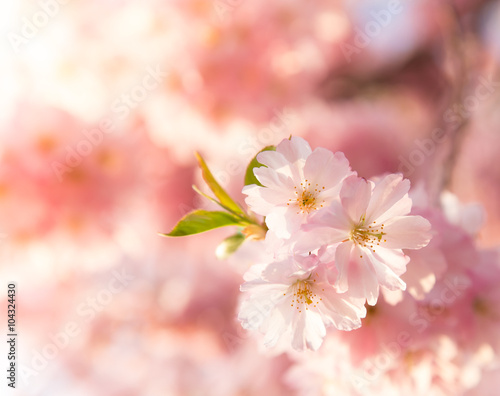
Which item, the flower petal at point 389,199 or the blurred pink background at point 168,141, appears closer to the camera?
the flower petal at point 389,199

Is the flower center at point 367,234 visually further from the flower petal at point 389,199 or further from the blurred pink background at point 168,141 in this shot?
the blurred pink background at point 168,141

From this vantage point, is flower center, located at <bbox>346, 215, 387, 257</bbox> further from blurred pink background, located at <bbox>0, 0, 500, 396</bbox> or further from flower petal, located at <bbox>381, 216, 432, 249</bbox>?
blurred pink background, located at <bbox>0, 0, 500, 396</bbox>

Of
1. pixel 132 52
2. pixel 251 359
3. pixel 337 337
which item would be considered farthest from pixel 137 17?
pixel 251 359

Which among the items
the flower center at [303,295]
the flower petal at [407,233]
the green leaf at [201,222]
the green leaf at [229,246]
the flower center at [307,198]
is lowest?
the flower center at [303,295]

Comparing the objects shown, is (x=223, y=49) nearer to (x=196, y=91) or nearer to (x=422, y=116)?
(x=196, y=91)

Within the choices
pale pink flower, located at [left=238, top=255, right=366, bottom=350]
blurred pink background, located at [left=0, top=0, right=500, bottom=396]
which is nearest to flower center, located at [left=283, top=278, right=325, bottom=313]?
pale pink flower, located at [left=238, top=255, right=366, bottom=350]

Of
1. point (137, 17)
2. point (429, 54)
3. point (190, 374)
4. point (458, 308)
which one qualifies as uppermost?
point (137, 17)

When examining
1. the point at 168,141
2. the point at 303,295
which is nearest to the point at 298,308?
the point at 303,295

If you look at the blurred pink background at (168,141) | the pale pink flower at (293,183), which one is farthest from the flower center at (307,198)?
the blurred pink background at (168,141)
